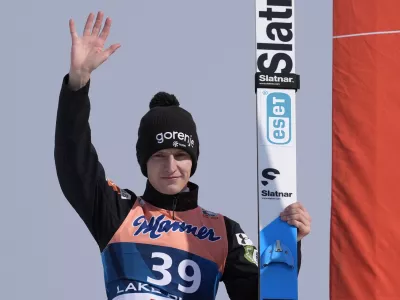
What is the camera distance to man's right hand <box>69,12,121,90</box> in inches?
317

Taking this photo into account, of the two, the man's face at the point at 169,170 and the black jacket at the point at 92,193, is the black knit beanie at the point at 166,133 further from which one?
the black jacket at the point at 92,193

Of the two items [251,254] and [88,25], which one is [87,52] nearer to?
[88,25]

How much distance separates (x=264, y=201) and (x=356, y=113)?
5.91 ft

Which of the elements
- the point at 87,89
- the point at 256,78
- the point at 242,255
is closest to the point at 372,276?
the point at 242,255

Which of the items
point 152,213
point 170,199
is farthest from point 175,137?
point 152,213

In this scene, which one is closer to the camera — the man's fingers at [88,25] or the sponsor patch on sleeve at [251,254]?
the man's fingers at [88,25]

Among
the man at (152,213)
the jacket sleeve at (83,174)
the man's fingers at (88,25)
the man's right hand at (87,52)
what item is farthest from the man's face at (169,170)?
the man's fingers at (88,25)

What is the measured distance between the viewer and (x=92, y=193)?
27.5 feet

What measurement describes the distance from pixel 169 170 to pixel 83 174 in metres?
0.54

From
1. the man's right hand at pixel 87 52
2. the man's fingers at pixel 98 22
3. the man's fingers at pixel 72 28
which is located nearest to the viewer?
the man's right hand at pixel 87 52

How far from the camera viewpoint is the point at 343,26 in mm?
9883

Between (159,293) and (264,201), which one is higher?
(264,201)

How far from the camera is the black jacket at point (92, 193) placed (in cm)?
810

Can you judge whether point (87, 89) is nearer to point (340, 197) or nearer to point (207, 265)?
point (207, 265)
